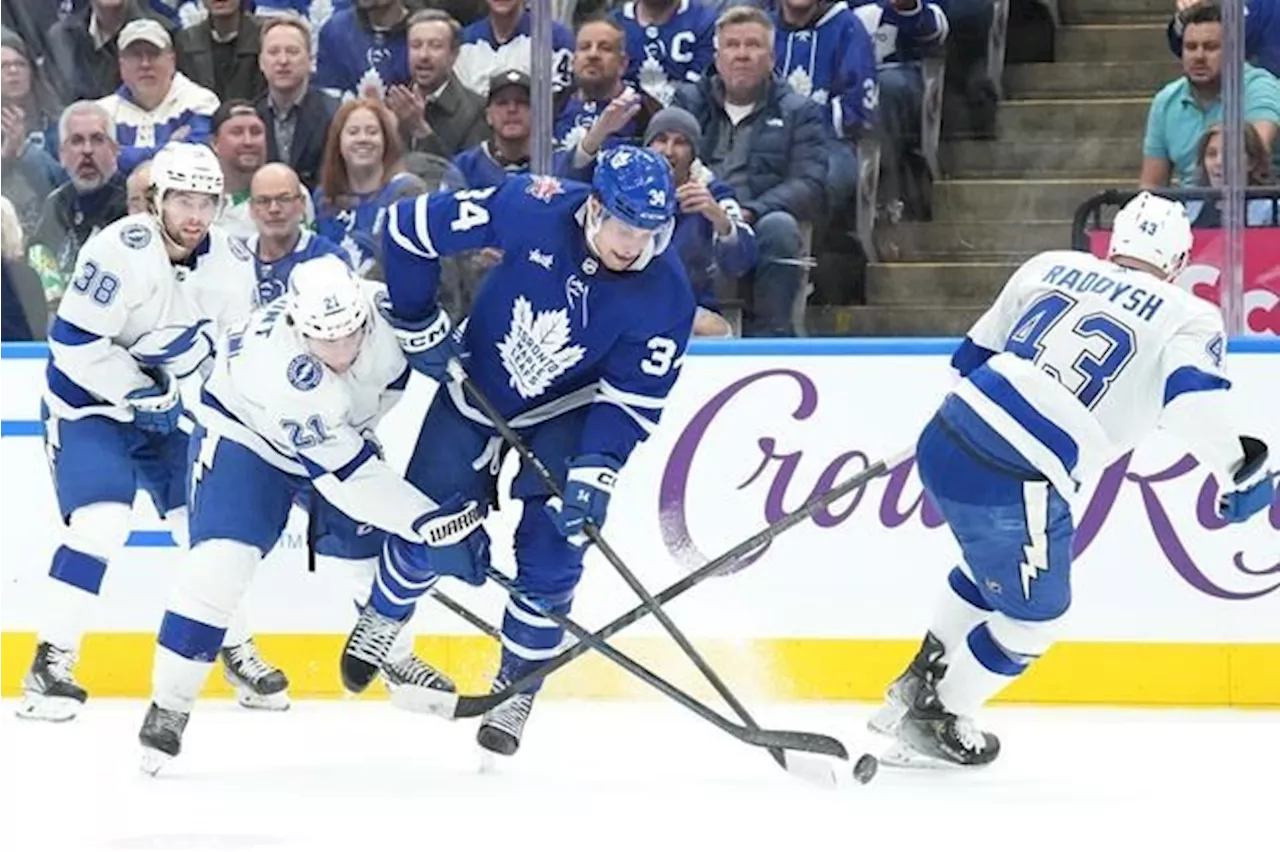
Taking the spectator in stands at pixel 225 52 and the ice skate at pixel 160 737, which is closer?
the ice skate at pixel 160 737

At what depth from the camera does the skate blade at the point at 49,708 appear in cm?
593

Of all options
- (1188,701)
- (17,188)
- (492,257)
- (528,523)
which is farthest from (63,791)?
(1188,701)

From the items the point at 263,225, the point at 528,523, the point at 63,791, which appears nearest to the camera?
the point at 63,791

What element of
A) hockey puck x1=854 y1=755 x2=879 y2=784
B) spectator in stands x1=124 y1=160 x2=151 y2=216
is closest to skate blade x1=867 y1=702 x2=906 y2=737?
hockey puck x1=854 y1=755 x2=879 y2=784

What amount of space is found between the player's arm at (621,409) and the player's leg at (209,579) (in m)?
0.60

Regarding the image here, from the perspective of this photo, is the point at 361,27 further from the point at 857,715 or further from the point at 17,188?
the point at 857,715

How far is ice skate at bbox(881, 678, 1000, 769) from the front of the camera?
525 centimetres

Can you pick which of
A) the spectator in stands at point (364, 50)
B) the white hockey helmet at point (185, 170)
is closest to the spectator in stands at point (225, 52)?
the spectator in stands at point (364, 50)

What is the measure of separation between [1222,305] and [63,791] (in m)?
2.99

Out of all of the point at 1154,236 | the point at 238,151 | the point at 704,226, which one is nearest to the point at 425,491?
the point at 704,226

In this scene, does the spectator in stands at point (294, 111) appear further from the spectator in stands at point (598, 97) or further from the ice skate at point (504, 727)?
the ice skate at point (504, 727)

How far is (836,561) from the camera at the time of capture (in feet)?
20.8

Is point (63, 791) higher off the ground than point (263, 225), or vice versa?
point (263, 225)

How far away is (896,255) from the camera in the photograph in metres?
6.31
